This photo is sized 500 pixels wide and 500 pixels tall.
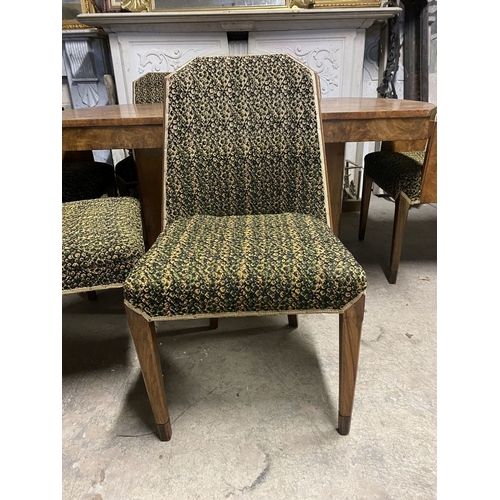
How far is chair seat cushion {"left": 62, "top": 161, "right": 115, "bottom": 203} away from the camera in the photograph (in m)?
1.54

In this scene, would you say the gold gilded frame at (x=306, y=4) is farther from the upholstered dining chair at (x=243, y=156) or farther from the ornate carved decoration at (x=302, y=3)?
the upholstered dining chair at (x=243, y=156)

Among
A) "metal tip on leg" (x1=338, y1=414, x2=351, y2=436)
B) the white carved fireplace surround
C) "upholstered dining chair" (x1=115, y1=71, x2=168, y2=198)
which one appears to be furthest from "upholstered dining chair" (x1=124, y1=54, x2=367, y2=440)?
the white carved fireplace surround

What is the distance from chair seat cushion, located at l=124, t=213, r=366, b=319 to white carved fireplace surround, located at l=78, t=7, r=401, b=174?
2.21 meters

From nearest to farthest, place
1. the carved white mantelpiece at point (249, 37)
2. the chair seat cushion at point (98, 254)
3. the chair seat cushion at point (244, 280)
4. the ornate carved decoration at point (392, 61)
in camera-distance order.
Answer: the chair seat cushion at point (244, 280) → the chair seat cushion at point (98, 254) → the carved white mantelpiece at point (249, 37) → the ornate carved decoration at point (392, 61)

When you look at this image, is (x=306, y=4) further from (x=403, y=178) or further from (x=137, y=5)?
(x=403, y=178)

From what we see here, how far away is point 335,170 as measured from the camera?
58.6 inches

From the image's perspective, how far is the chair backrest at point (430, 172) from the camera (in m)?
1.38

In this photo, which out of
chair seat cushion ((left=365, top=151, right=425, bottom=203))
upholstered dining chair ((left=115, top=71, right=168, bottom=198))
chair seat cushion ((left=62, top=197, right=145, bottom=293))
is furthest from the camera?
upholstered dining chair ((left=115, top=71, right=168, bottom=198))

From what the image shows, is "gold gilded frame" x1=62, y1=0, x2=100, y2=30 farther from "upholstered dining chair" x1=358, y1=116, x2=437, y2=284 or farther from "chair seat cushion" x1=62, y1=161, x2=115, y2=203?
"upholstered dining chair" x1=358, y1=116, x2=437, y2=284

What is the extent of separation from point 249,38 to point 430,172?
71.9 inches

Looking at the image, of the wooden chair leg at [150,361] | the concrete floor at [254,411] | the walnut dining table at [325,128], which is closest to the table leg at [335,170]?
the walnut dining table at [325,128]

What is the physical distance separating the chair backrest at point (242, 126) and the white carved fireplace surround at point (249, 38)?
164 centimetres

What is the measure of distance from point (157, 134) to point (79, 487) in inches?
42.1

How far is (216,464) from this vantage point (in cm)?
92
